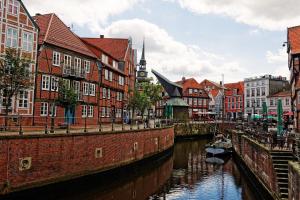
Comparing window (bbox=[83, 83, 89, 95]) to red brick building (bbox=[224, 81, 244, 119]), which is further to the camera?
red brick building (bbox=[224, 81, 244, 119])

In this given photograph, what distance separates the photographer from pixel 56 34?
31.7m

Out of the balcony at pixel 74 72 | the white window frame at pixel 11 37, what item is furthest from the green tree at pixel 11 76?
the balcony at pixel 74 72

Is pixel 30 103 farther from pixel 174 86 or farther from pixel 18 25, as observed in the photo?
pixel 174 86

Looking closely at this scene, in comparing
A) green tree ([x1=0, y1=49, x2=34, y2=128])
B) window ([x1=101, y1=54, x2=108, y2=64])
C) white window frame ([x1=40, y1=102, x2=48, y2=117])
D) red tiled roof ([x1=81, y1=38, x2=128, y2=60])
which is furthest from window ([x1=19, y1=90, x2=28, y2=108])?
red tiled roof ([x1=81, y1=38, x2=128, y2=60])

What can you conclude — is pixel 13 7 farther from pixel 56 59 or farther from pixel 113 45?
pixel 113 45

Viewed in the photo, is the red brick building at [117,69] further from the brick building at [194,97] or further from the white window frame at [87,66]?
the brick building at [194,97]

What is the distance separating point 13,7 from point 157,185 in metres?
18.8

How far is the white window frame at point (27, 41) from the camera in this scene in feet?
88.8

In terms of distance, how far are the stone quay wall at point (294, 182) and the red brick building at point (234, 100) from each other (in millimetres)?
76523

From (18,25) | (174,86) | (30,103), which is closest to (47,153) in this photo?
(30,103)

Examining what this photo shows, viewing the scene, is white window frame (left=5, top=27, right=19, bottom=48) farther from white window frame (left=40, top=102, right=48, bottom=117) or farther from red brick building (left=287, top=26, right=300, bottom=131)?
red brick building (left=287, top=26, right=300, bottom=131)

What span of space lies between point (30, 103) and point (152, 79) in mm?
35704


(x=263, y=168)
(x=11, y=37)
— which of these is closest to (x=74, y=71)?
(x=11, y=37)

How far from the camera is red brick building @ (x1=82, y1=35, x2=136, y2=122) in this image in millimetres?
40338
